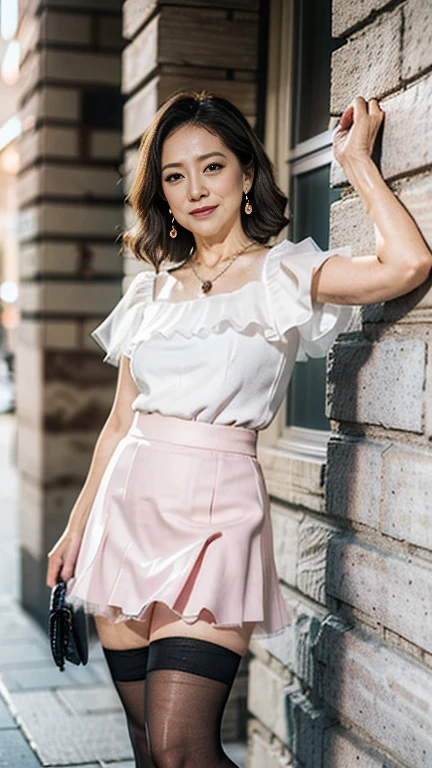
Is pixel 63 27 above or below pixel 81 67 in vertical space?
above

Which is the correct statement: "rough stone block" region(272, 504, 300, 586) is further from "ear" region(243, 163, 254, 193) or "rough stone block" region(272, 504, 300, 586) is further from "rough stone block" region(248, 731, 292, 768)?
"ear" region(243, 163, 254, 193)

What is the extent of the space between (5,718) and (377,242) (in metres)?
2.96

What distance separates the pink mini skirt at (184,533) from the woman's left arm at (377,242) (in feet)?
1.41

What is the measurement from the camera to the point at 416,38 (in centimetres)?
217

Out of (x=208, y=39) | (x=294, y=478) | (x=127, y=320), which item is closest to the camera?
(x=127, y=320)

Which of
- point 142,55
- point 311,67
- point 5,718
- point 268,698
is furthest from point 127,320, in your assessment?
point 5,718

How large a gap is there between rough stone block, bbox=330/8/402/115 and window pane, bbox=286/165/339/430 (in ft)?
2.03

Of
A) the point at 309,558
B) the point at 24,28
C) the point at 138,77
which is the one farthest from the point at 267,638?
the point at 24,28

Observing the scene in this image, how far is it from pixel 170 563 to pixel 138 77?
7.42 ft

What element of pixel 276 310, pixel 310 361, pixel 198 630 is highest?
pixel 276 310

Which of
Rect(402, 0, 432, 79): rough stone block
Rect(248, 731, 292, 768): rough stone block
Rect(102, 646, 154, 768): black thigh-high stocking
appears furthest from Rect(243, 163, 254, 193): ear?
Rect(248, 731, 292, 768): rough stone block

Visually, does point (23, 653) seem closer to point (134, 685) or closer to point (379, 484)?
point (134, 685)

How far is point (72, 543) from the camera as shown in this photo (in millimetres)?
2760

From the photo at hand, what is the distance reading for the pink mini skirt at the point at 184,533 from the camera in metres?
2.35
